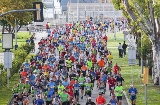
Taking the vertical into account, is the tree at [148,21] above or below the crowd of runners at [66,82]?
above

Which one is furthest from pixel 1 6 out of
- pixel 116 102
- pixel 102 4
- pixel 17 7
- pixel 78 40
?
pixel 102 4

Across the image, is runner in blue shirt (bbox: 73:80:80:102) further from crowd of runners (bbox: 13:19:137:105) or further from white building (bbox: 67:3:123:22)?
white building (bbox: 67:3:123:22)

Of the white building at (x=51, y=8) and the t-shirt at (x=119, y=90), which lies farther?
the white building at (x=51, y=8)

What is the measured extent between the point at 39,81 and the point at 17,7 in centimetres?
2167

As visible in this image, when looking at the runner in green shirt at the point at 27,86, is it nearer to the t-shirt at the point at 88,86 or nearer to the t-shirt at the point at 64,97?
the t-shirt at the point at 88,86

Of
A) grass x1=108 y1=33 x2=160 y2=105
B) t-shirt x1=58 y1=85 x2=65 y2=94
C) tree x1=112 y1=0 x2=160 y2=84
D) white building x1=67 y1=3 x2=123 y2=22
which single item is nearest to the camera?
t-shirt x1=58 y1=85 x2=65 y2=94

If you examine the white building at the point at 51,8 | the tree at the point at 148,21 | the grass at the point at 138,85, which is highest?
the white building at the point at 51,8

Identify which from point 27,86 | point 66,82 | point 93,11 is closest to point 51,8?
point 93,11

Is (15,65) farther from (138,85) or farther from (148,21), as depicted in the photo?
(148,21)

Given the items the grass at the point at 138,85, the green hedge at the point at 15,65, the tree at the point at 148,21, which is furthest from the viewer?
the tree at the point at 148,21

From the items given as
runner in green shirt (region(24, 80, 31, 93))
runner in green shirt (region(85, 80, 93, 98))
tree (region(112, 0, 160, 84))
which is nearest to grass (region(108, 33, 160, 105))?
tree (region(112, 0, 160, 84))

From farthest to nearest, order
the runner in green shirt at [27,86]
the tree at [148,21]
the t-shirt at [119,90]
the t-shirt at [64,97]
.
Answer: the tree at [148,21] < the runner in green shirt at [27,86] < the t-shirt at [119,90] < the t-shirt at [64,97]

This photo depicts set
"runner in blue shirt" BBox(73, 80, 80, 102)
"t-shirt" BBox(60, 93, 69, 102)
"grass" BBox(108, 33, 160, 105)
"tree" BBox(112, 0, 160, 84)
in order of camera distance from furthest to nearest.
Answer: "tree" BBox(112, 0, 160, 84) < "grass" BBox(108, 33, 160, 105) < "runner in blue shirt" BBox(73, 80, 80, 102) < "t-shirt" BBox(60, 93, 69, 102)

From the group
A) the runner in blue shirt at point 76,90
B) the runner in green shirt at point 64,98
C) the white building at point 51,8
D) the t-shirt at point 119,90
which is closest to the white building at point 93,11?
the white building at point 51,8
